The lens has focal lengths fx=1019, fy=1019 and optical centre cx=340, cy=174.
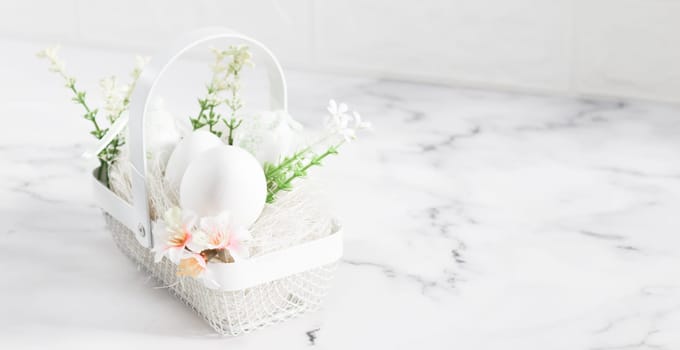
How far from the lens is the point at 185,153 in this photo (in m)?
0.96

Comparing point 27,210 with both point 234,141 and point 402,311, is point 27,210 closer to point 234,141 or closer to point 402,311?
point 234,141

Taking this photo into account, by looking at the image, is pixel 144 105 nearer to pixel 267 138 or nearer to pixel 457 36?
pixel 267 138

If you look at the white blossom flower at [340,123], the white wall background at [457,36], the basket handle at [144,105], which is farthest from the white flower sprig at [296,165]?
the white wall background at [457,36]

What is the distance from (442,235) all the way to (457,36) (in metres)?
0.62

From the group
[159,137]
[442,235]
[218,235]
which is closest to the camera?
[218,235]

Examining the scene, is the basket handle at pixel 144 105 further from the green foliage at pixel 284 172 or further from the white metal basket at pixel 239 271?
the green foliage at pixel 284 172

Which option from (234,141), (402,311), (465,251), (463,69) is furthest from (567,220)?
(463,69)

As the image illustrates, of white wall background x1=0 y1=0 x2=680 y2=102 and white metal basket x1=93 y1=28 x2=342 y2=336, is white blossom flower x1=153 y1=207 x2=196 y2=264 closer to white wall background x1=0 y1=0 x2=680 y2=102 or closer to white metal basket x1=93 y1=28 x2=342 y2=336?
white metal basket x1=93 y1=28 x2=342 y2=336

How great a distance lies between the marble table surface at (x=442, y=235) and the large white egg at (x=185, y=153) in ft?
0.46

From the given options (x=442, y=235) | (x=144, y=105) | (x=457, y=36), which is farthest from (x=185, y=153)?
(x=457, y=36)

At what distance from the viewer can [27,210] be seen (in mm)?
1261

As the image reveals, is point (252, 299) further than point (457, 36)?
No

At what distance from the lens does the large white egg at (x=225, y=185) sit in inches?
34.9

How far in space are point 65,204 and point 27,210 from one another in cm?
5
